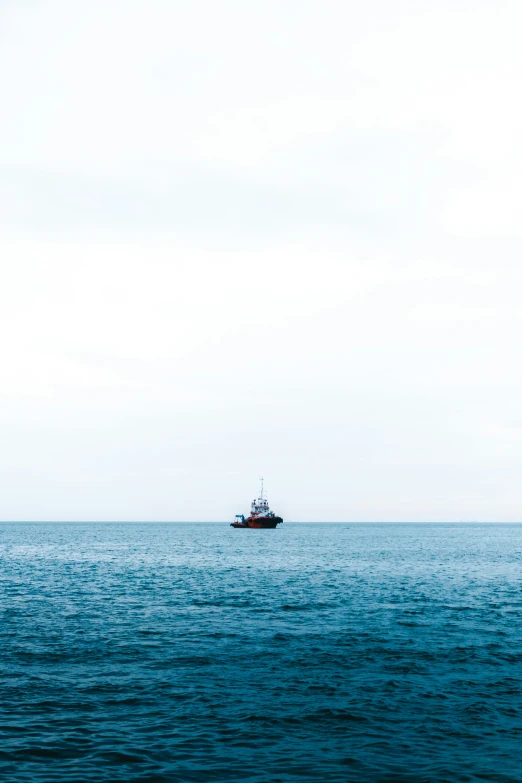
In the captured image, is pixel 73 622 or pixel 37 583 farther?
pixel 37 583

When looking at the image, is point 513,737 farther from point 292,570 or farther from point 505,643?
point 292,570

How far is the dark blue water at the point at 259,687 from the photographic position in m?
18.7

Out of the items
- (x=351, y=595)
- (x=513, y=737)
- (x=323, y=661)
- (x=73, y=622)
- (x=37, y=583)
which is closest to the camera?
(x=513, y=737)

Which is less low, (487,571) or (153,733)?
(153,733)

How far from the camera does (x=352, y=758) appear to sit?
749 inches

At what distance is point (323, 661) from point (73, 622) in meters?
19.7

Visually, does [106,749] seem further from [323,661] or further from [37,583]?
[37,583]

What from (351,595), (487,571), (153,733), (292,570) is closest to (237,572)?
(292,570)

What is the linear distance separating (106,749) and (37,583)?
165 ft

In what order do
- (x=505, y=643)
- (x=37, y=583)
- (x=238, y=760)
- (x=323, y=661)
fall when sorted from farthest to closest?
(x=37, y=583) < (x=505, y=643) < (x=323, y=661) < (x=238, y=760)

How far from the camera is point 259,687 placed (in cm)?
2642

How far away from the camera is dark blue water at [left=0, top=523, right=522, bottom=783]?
18.7 metres

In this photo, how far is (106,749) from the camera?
1942 cm

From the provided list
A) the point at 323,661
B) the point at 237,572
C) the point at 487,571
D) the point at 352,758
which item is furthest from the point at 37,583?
the point at 487,571
